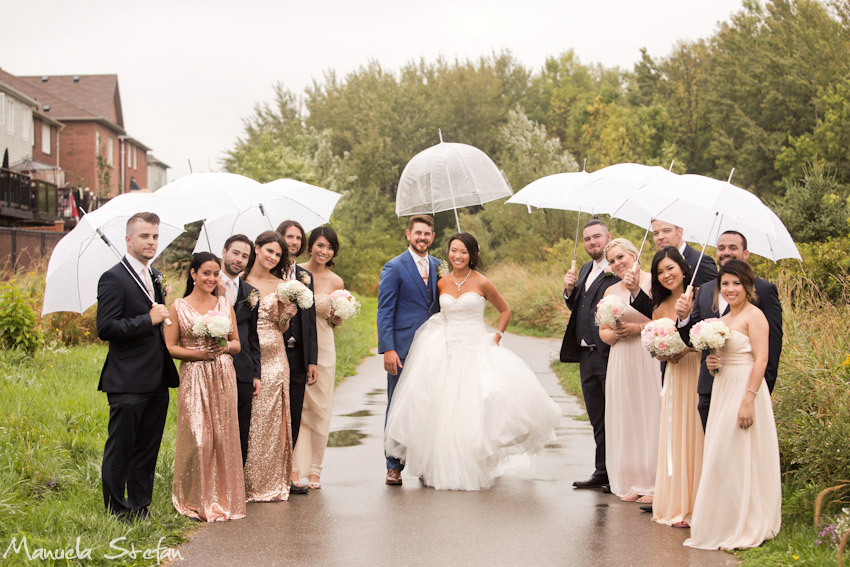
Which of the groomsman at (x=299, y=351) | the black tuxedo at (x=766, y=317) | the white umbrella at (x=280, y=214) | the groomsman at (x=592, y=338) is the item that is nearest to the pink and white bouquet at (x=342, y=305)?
the groomsman at (x=299, y=351)

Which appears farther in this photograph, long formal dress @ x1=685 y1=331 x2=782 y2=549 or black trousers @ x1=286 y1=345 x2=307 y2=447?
black trousers @ x1=286 y1=345 x2=307 y2=447

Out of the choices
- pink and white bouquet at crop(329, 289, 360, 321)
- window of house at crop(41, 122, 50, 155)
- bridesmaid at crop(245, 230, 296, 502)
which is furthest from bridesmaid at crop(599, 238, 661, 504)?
window of house at crop(41, 122, 50, 155)

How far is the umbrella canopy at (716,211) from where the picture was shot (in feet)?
22.5

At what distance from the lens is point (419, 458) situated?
8570 millimetres

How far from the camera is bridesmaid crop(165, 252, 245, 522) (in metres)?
7.28

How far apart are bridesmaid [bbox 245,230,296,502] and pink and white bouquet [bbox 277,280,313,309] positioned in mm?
171

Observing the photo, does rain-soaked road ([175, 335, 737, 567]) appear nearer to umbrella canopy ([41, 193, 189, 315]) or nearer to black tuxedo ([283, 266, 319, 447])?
black tuxedo ([283, 266, 319, 447])

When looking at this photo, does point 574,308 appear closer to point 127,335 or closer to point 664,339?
point 664,339

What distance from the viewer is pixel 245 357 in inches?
313

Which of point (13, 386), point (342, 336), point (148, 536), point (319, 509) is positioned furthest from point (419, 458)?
point (342, 336)

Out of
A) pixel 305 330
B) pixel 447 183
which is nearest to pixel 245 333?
pixel 305 330

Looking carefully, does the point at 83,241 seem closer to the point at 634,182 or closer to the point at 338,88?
the point at 634,182

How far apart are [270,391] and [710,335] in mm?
4007

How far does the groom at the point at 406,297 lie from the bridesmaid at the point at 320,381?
51cm
